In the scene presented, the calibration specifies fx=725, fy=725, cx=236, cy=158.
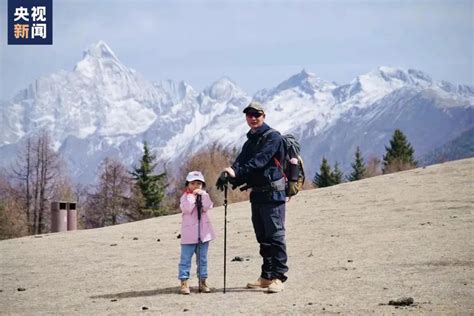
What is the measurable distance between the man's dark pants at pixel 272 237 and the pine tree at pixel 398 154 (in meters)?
82.0

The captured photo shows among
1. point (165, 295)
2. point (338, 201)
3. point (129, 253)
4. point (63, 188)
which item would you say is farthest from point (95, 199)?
point (165, 295)

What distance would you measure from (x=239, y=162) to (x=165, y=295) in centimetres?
220

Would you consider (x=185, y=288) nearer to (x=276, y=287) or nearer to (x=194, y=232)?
(x=194, y=232)

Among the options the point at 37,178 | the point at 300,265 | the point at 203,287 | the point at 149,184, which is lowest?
the point at 203,287

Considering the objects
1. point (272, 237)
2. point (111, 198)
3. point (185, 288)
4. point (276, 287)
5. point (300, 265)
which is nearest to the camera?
point (276, 287)

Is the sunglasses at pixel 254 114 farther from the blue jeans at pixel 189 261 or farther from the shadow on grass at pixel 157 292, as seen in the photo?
the shadow on grass at pixel 157 292

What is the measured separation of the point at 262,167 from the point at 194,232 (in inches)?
57.4

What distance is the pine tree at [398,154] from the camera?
299 feet

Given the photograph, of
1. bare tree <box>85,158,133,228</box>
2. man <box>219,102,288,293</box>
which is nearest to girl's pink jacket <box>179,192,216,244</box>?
man <box>219,102,288,293</box>

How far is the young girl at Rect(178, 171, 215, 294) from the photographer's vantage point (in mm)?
10609

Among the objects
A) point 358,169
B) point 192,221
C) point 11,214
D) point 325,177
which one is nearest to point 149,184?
point 11,214

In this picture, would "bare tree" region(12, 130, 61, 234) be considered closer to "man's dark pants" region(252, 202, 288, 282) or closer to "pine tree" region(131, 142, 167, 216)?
"pine tree" region(131, 142, 167, 216)

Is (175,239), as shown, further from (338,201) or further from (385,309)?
(385,309)

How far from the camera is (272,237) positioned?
10281mm
